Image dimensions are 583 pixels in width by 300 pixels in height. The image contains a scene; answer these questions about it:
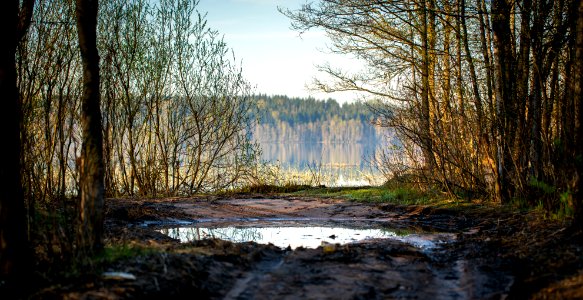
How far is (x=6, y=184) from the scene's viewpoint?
498 centimetres

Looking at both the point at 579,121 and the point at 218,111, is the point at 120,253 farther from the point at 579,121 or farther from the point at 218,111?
the point at 218,111

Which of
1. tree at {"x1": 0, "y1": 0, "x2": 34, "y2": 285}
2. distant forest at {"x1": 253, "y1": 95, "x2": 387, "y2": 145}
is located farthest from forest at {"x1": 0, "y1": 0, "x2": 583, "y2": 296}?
distant forest at {"x1": 253, "y1": 95, "x2": 387, "y2": 145}

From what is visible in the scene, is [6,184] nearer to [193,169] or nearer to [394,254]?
[394,254]

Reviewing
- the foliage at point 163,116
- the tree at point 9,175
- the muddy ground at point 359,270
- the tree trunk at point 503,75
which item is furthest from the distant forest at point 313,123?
the tree at point 9,175

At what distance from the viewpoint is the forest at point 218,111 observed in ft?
20.6

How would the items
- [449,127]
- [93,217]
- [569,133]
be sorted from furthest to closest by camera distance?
[449,127] → [569,133] → [93,217]

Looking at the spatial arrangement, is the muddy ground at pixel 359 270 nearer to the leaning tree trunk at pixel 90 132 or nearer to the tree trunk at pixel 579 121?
the tree trunk at pixel 579 121

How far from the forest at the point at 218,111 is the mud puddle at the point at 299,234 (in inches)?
71.7

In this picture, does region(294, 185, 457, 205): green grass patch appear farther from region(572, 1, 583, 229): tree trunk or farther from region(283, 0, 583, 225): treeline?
region(572, 1, 583, 229): tree trunk

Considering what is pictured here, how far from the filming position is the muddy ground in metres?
5.16

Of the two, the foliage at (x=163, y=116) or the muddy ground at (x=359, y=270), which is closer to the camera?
the muddy ground at (x=359, y=270)

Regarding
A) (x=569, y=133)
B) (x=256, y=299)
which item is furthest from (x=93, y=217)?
(x=569, y=133)

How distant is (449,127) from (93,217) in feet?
30.8

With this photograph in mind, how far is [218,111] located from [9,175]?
13615 mm
